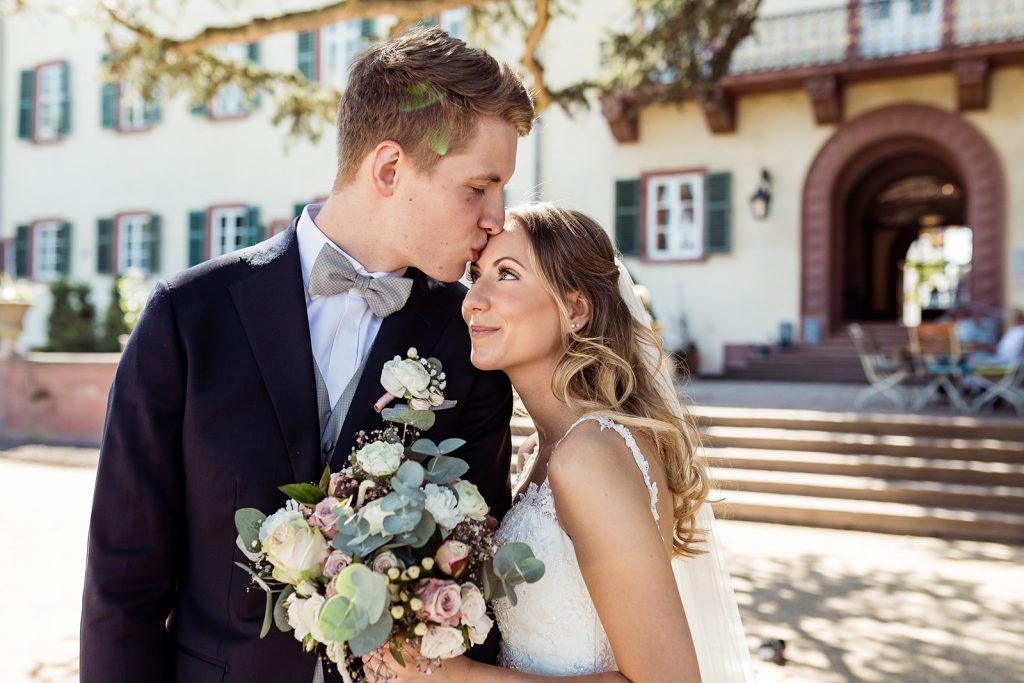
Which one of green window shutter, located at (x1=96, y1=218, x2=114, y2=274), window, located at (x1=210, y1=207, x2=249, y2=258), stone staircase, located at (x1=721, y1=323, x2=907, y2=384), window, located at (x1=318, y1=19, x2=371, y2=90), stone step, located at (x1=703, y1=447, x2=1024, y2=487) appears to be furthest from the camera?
green window shutter, located at (x1=96, y1=218, x2=114, y2=274)

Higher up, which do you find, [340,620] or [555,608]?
[340,620]

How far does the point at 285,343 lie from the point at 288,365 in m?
0.05

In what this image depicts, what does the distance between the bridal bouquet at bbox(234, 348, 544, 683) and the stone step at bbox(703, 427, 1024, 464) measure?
6927 millimetres

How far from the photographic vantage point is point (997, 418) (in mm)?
9203

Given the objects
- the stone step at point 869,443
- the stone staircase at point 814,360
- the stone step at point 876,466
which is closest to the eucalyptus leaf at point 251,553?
the stone step at point 876,466

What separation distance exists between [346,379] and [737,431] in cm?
780

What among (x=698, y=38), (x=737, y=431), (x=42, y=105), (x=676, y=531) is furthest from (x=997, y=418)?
(x=42, y=105)

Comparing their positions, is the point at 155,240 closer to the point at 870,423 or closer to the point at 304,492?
the point at 870,423

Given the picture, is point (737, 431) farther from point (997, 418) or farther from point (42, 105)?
point (42, 105)

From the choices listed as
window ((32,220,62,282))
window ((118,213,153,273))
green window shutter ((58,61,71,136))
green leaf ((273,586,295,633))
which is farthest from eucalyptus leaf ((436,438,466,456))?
green window shutter ((58,61,71,136))

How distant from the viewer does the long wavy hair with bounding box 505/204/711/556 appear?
7.77 ft

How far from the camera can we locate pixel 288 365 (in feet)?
6.23

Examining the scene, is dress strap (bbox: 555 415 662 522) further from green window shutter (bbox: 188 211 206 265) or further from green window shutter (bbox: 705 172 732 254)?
green window shutter (bbox: 188 211 206 265)

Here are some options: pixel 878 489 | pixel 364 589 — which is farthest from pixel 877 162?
pixel 364 589
